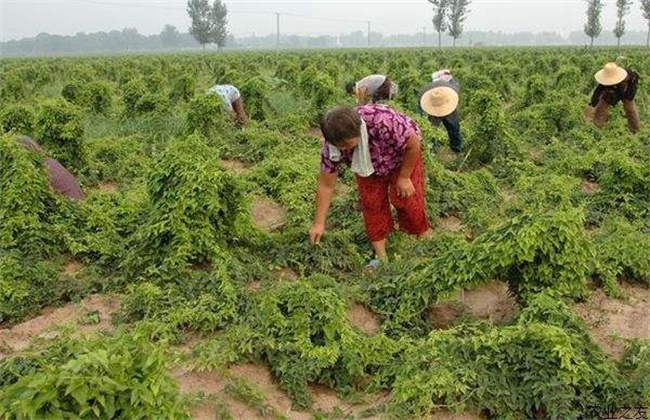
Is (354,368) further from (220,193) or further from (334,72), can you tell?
(334,72)

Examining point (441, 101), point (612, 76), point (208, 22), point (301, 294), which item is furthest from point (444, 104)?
point (208, 22)

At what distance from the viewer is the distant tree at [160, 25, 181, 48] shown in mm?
128750

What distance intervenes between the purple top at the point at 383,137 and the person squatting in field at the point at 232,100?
5.09 m

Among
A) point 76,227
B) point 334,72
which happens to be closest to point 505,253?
point 76,227

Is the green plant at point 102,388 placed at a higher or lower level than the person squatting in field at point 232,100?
lower

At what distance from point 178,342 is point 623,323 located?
9.56 feet

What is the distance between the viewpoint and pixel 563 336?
3.49 metres

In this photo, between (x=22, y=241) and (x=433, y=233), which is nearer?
(x=22, y=241)

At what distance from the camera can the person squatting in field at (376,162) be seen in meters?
4.51

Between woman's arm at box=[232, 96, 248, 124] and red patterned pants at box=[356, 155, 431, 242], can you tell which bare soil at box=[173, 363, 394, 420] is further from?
woman's arm at box=[232, 96, 248, 124]

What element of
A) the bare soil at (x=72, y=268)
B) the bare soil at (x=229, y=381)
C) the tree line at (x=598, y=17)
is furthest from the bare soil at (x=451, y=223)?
the tree line at (x=598, y=17)

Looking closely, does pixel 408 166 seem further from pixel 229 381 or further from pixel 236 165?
pixel 236 165

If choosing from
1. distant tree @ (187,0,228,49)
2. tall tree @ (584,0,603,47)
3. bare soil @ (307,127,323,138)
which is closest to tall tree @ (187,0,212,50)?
distant tree @ (187,0,228,49)

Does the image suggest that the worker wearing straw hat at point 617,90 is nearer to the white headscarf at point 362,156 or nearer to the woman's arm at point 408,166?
the woman's arm at point 408,166
